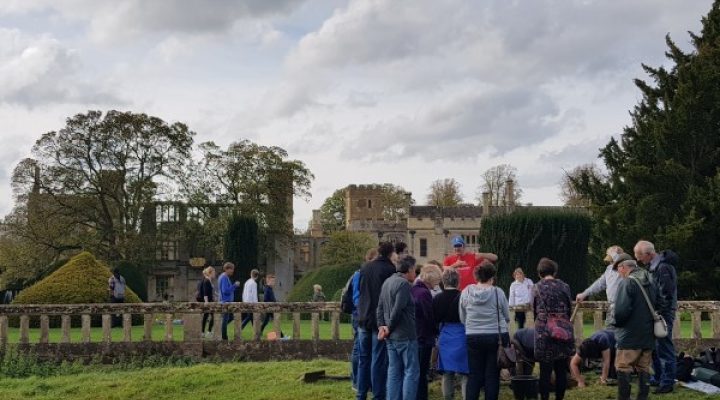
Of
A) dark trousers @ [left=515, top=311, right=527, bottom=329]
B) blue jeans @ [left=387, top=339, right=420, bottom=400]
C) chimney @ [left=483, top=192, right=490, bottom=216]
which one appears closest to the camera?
blue jeans @ [left=387, top=339, right=420, bottom=400]

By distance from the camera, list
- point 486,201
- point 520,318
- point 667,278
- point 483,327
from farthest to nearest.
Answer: point 486,201 < point 520,318 < point 667,278 < point 483,327

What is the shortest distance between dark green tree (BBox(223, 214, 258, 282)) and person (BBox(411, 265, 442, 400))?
31412 mm

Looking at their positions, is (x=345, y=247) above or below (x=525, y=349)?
above

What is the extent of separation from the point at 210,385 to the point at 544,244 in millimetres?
14027

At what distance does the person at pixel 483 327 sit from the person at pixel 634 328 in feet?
4.15

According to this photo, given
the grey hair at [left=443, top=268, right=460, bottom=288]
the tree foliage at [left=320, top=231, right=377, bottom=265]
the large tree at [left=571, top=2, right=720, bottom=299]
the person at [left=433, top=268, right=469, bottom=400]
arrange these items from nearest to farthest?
the person at [left=433, top=268, right=469, bottom=400]
the grey hair at [left=443, top=268, right=460, bottom=288]
the large tree at [left=571, top=2, right=720, bottom=299]
the tree foliage at [left=320, top=231, right=377, bottom=265]

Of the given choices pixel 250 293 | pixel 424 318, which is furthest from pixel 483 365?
pixel 250 293

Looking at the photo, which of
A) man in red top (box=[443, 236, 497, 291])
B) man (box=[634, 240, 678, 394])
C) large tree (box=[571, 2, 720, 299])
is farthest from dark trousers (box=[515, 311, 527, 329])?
large tree (box=[571, 2, 720, 299])

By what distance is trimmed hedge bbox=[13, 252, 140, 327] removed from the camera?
2394cm

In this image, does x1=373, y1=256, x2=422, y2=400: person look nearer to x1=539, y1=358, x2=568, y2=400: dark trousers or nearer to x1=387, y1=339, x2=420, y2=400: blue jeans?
x1=387, y1=339, x2=420, y2=400: blue jeans

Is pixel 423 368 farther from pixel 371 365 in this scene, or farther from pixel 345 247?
pixel 345 247

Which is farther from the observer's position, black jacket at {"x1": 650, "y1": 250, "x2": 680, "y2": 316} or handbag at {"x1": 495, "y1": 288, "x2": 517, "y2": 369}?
black jacket at {"x1": 650, "y1": 250, "x2": 680, "y2": 316}

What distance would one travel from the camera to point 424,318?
9852 mm

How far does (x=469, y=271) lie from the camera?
11117 millimetres
